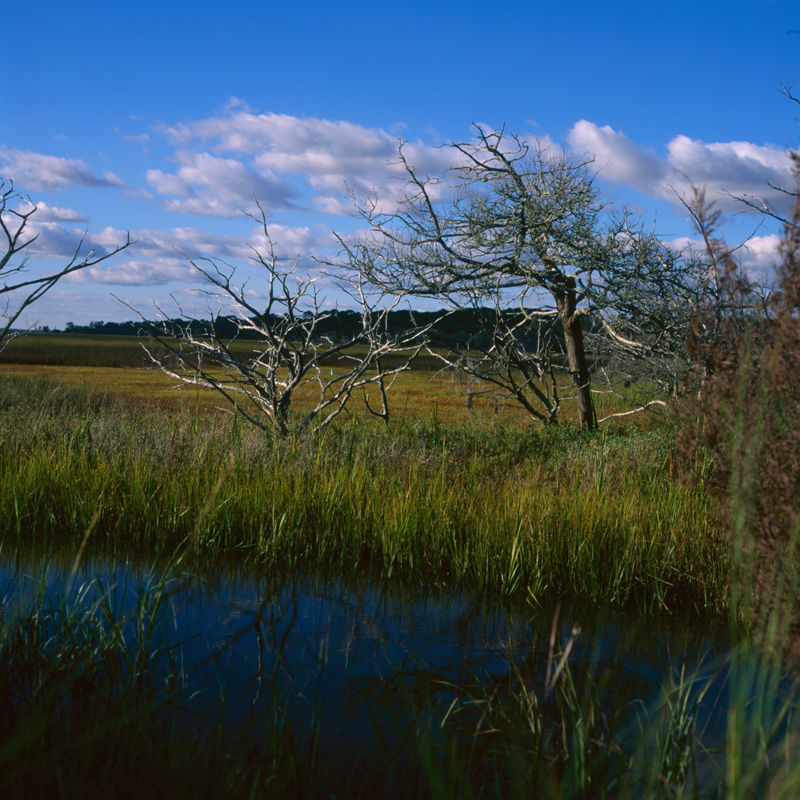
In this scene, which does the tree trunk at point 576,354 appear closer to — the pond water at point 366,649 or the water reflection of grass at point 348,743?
the pond water at point 366,649

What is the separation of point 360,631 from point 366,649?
255 mm

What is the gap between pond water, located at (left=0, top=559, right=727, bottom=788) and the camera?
3.04m

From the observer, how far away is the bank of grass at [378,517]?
474cm

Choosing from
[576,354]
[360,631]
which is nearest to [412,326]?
[576,354]

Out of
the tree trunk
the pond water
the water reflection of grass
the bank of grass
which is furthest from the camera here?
the tree trunk

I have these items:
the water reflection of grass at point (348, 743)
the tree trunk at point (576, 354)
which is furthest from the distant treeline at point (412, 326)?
the water reflection of grass at point (348, 743)

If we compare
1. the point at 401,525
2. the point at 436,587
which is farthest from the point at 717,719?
the point at 401,525

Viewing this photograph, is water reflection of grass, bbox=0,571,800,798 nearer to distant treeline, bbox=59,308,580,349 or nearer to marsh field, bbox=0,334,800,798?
marsh field, bbox=0,334,800,798

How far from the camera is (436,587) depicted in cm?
484

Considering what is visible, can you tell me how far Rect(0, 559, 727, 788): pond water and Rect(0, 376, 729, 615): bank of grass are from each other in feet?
0.92

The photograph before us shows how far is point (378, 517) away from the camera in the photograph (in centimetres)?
528

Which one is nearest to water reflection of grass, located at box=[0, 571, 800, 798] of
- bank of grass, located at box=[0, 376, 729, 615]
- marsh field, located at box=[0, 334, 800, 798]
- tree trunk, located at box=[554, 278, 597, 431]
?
marsh field, located at box=[0, 334, 800, 798]

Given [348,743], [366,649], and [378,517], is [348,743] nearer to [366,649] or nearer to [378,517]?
[366,649]

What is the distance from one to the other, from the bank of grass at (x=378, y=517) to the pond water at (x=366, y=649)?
0.92 feet
